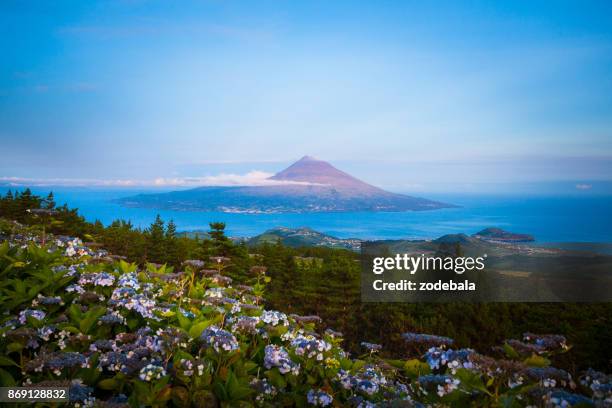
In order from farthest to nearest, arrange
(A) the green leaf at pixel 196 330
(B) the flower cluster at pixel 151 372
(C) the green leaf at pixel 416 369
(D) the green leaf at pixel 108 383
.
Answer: (C) the green leaf at pixel 416 369, (A) the green leaf at pixel 196 330, (D) the green leaf at pixel 108 383, (B) the flower cluster at pixel 151 372

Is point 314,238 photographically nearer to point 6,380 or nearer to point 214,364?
point 214,364

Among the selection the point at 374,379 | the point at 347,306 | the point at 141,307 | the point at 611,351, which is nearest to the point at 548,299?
the point at 611,351

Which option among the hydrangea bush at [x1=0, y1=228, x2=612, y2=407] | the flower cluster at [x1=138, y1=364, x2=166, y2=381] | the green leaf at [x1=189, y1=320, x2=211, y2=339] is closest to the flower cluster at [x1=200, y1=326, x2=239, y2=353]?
the hydrangea bush at [x1=0, y1=228, x2=612, y2=407]

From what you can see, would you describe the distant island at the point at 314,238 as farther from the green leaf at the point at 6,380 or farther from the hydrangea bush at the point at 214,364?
the green leaf at the point at 6,380

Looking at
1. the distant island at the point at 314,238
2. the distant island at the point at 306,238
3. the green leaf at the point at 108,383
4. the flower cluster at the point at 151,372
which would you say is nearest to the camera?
the flower cluster at the point at 151,372

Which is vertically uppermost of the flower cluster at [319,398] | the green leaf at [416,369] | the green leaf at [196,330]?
the green leaf at [196,330]

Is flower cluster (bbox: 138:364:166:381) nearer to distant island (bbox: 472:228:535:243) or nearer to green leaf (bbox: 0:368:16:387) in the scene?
green leaf (bbox: 0:368:16:387)

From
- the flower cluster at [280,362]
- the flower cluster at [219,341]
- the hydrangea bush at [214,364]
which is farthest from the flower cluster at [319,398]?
the flower cluster at [219,341]

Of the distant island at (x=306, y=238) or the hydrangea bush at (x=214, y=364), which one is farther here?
the distant island at (x=306, y=238)
